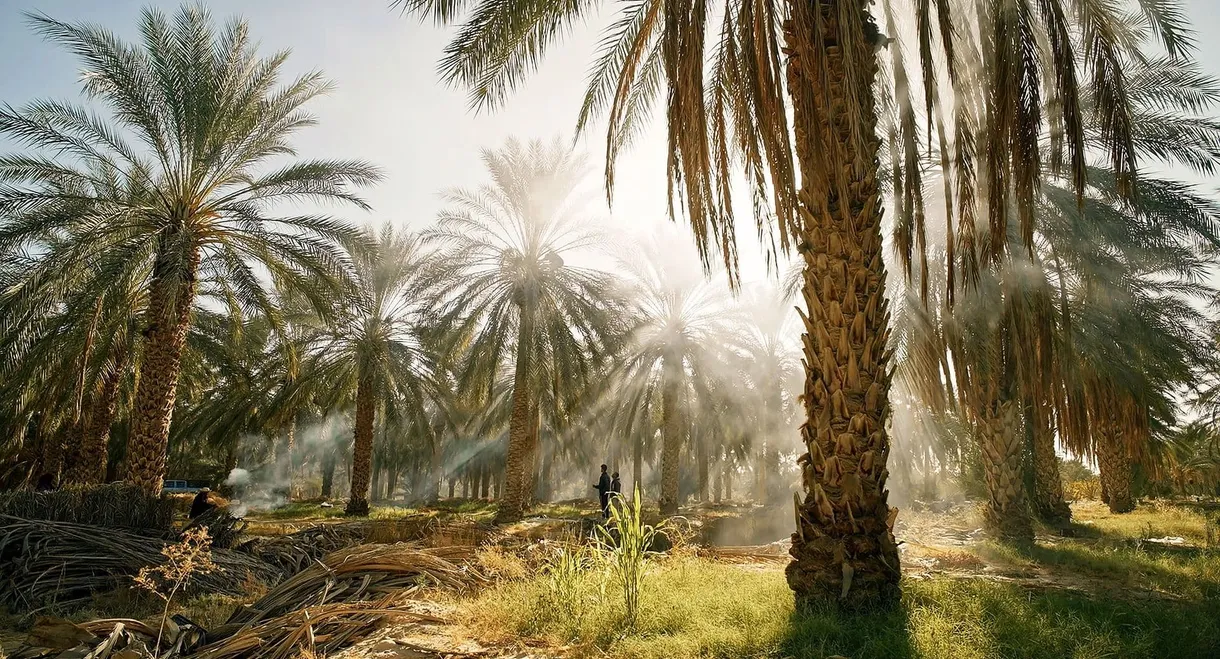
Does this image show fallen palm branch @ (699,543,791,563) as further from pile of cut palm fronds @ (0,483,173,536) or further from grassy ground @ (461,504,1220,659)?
pile of cut palm fronds @ (0,483,173,536)

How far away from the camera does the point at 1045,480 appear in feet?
47.2

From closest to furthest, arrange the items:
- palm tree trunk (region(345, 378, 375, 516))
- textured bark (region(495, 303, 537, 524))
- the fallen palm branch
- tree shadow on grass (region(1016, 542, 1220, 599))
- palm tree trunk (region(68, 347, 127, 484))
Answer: tree shadow on grass (region(1016, 542, 1220, 599)) → the fallen palm branch → palm tree trunk (region(68, 347, 127, 484)) → textured bark (region(495, 303, 537, 524)) → palm tree trunk (region(345, 378, 375, 516))

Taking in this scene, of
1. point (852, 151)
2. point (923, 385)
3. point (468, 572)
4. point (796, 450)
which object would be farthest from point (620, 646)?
point (796, 450)

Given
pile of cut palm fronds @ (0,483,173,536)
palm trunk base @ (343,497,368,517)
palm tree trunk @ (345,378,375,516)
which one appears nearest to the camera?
pile of cut palm fronds @ (0,483,173,536)

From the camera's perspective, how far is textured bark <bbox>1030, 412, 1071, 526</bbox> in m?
13.9

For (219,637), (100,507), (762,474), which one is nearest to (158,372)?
(100,507)

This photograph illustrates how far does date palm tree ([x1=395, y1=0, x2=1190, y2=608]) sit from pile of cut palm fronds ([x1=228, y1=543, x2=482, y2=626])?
3.33m

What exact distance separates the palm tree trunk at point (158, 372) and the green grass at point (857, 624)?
9941 mm

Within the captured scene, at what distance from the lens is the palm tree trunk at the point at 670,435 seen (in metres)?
22.8

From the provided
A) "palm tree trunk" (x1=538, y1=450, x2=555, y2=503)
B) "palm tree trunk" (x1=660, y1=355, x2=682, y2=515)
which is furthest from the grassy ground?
"palm tree trunk" (x1=538, y1=450, x2=555, y2=503)

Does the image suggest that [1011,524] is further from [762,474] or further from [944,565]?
[762,474]

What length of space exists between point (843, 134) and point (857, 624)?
4106 millimetres

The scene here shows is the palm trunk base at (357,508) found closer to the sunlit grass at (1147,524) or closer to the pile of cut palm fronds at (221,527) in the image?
the pile of cut palm fronds at (221,527)

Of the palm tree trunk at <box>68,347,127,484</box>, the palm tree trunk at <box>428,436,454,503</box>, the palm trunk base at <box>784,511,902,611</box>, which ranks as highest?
the palm tree trunk at <box>68,347,127,484</box>
